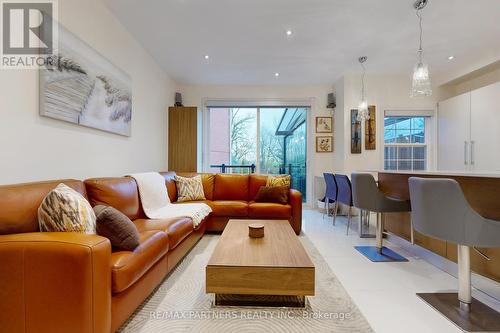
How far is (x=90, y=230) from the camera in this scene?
1598 millimetres

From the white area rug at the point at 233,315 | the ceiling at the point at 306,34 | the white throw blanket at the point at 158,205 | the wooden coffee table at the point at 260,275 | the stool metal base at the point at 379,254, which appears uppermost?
the ceiling at the point at 306,34

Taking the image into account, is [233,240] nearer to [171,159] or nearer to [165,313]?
[165,313]

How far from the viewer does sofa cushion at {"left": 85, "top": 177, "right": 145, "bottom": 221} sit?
2.18m

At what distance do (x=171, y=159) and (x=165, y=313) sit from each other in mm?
3580

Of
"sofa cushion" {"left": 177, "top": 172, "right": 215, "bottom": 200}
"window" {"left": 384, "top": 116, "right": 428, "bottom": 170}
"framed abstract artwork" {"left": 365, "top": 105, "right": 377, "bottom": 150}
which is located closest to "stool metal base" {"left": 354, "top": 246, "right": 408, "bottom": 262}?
"sofa cushion" {"left": 177, "top": 172, "right": 215, "bottom": 200}

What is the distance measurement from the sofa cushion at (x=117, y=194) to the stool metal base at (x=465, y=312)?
8.68 feet

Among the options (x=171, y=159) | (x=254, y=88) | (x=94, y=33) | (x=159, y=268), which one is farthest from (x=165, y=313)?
(x=254, y=88)

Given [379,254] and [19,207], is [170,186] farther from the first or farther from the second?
[379,254]

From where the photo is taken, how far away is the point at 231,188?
4.14 m

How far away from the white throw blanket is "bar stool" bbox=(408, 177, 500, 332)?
2.16 metres

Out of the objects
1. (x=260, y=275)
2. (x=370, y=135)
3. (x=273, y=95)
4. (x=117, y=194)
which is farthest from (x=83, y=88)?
(x=370, y=135)

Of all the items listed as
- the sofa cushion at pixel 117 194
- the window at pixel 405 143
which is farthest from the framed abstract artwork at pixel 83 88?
the window at pixel 405 143

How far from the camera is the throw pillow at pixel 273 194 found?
147 inches

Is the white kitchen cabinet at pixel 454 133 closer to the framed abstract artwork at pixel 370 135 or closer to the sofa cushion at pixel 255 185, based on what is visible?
the framed abstract artwork at pixel 370 135
